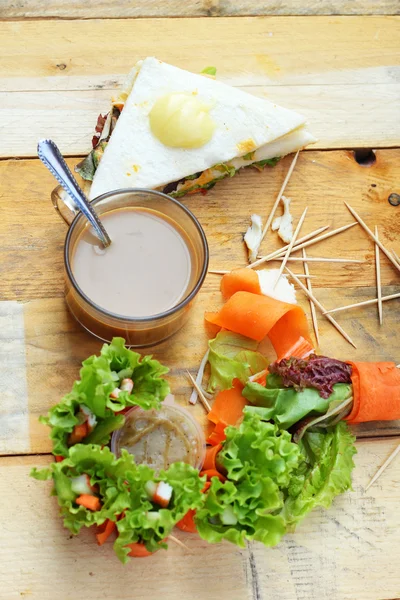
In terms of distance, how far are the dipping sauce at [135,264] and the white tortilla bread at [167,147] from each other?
0.20 m

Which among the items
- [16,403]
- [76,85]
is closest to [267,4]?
[76,85]

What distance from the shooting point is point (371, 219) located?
270 centimetres

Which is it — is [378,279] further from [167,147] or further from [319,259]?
[167,147]

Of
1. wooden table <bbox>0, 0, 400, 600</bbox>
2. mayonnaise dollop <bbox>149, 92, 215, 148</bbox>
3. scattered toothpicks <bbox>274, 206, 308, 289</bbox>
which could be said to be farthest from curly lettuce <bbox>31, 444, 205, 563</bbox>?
mayonnaise dollop <bbox>149, 92, 215, 148</bbox>

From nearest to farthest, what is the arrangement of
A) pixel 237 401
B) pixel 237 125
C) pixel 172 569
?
pixel 172 569
pixel 237 401
pixel 237 125

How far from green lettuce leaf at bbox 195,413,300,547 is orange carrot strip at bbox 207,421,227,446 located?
0.18 metres

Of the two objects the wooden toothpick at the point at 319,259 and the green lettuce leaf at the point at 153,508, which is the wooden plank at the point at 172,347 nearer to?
the wooden toothpick at the point at 319,259

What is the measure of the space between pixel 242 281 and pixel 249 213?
298 mm

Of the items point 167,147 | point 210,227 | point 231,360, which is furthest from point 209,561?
point 167,147

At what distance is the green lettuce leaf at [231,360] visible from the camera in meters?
2.39

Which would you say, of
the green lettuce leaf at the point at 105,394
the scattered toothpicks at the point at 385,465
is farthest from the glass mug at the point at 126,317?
the scattered toothpicks at the point at 385,465

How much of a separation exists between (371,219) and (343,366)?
63 cm

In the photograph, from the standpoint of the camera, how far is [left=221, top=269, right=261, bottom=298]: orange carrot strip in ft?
8.13

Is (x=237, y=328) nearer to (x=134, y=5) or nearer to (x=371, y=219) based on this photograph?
(x=371, y=219)
